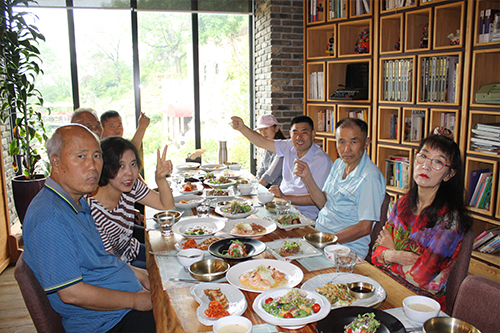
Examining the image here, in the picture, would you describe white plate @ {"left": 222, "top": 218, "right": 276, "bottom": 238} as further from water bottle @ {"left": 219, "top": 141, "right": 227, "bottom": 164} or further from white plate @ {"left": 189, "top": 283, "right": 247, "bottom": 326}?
water bottle @ {"left": 219, "top": 141, "right": 227, "bottom": 164}

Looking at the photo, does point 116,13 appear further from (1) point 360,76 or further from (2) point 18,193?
(1) point 360,76

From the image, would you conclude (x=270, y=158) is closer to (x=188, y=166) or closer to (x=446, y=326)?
(x=188, y=166)

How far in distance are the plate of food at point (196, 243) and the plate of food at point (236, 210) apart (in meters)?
0.38

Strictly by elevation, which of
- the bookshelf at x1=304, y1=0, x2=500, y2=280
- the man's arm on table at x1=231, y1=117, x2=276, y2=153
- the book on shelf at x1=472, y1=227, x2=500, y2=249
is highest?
the bookshelf at x1=304, y1=0, x2=500, y2=280

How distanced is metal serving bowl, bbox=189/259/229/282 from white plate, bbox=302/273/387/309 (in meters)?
0.34

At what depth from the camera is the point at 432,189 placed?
1827 mm

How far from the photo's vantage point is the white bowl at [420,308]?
1.19m

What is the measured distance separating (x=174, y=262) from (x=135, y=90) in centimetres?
384

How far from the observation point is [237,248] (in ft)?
5.72

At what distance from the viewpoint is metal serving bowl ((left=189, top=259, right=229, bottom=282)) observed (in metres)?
1.52

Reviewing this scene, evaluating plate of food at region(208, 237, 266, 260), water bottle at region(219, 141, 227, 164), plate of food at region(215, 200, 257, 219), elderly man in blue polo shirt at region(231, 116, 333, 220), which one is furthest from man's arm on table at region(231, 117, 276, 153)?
plate of food at region(208, 237, 266, 260)

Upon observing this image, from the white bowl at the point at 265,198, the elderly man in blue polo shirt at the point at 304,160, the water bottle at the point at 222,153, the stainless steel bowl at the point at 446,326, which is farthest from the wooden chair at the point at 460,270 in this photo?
the water bottle at the point at 222,153

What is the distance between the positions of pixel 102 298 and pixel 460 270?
58.7 inches

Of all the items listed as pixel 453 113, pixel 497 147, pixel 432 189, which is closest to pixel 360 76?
pixel 453 113
